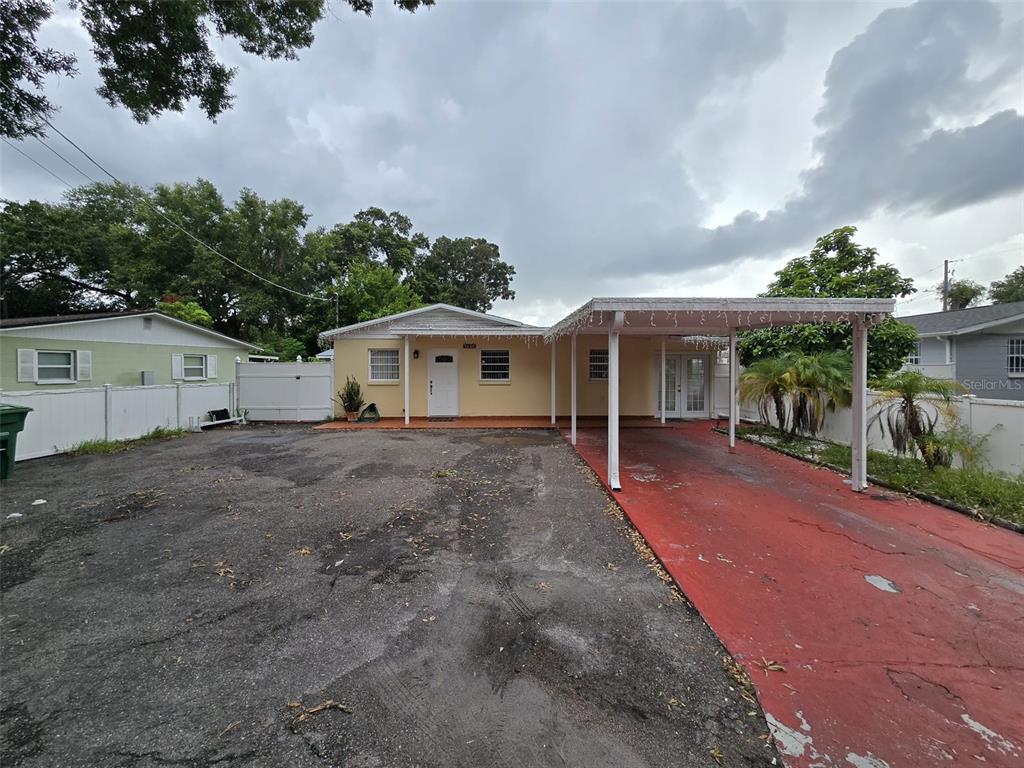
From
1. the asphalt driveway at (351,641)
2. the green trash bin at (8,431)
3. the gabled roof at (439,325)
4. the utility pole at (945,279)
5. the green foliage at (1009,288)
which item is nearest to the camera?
the asphalt driveway at (351,641)

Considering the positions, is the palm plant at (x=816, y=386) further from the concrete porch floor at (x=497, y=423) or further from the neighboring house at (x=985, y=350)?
the neighboring house at (x=985, y=350)

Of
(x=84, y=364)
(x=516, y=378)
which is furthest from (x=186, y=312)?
(x=516, y=378)

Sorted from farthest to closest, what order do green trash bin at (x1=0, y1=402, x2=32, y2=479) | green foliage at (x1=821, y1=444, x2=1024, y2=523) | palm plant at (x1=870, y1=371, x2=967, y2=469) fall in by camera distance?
green trash bin at (x1=0, y1=402, x2=32, y2=479) → palm plant at (x1=870, y1=371, x2=967, y2=469) → green foliage at (x1=821, y1=444, x2=1024, y2=523)

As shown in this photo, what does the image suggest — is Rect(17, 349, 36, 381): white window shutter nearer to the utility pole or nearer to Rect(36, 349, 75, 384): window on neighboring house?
Rect(36, 349, 75, 384): window on neighboring house

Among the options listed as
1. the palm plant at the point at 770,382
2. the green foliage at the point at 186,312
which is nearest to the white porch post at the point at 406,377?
the palm plant at the point at 770,382

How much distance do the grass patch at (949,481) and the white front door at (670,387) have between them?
16.0 ft

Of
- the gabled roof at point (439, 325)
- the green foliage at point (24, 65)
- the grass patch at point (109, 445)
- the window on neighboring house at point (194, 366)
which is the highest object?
the green foliage at point (24, 65)

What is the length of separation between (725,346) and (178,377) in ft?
54.1

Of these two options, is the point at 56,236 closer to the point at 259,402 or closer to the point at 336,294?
the point at 336,294

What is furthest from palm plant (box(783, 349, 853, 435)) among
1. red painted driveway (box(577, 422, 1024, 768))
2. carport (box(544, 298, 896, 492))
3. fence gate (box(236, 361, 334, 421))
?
fence gate (box(236, 361, 334, 421))

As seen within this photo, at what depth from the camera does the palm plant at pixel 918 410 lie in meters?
5.35

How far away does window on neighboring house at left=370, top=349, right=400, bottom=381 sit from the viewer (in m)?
12.1

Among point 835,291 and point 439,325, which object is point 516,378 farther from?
point 835,291

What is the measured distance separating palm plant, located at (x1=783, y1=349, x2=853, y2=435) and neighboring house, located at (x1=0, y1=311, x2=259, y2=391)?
1605 cm
